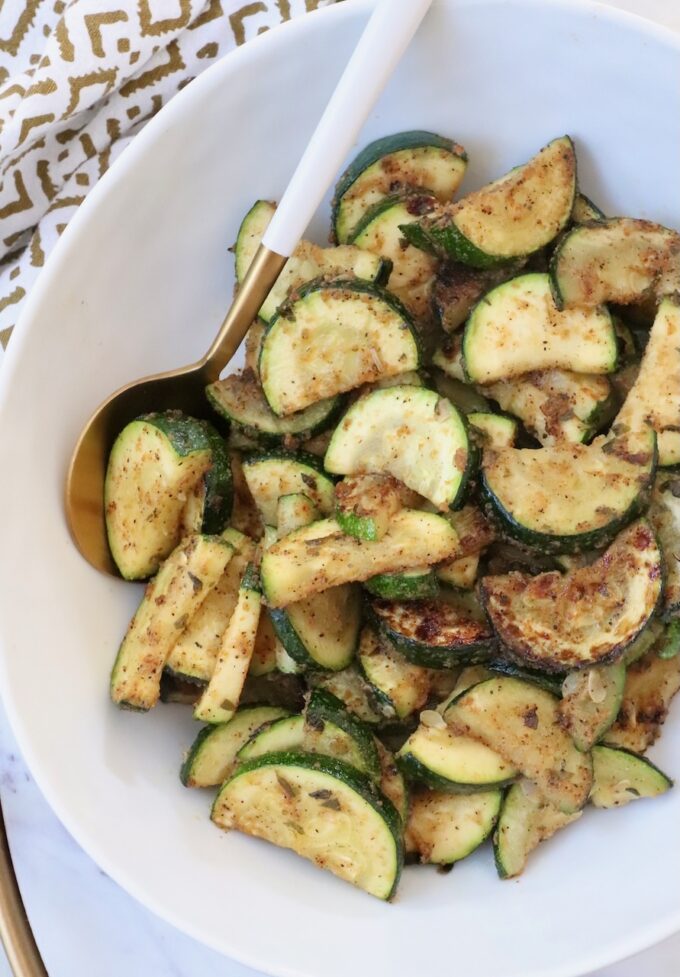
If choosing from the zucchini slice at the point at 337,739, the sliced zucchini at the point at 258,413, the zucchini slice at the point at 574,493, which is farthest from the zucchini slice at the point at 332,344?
the zucchini slice at the point at 337,739

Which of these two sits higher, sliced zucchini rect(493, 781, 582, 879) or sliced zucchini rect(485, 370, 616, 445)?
sliced zucchini rect(485, 370, 616, 445)

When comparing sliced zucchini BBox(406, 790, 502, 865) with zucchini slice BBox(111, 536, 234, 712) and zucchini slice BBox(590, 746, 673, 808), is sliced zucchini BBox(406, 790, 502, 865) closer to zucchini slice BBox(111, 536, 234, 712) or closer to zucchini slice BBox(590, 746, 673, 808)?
zucchini slice BBox(590, 746, 673, 808)

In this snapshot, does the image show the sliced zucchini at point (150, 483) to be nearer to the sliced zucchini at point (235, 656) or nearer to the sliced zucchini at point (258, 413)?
the sliced zucchini at point (258, 413)

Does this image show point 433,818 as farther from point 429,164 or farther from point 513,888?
point 429,164

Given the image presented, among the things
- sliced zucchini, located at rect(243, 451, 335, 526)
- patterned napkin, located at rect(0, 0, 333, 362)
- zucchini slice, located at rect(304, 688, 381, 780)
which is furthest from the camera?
patterned napkin, located at rect(0, 0, 333, 362)

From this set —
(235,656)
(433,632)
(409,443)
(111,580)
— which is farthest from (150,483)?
(433,632)

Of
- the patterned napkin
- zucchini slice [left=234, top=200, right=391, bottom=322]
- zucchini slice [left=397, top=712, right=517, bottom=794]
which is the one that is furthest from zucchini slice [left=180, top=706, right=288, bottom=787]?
the patterned napkin
